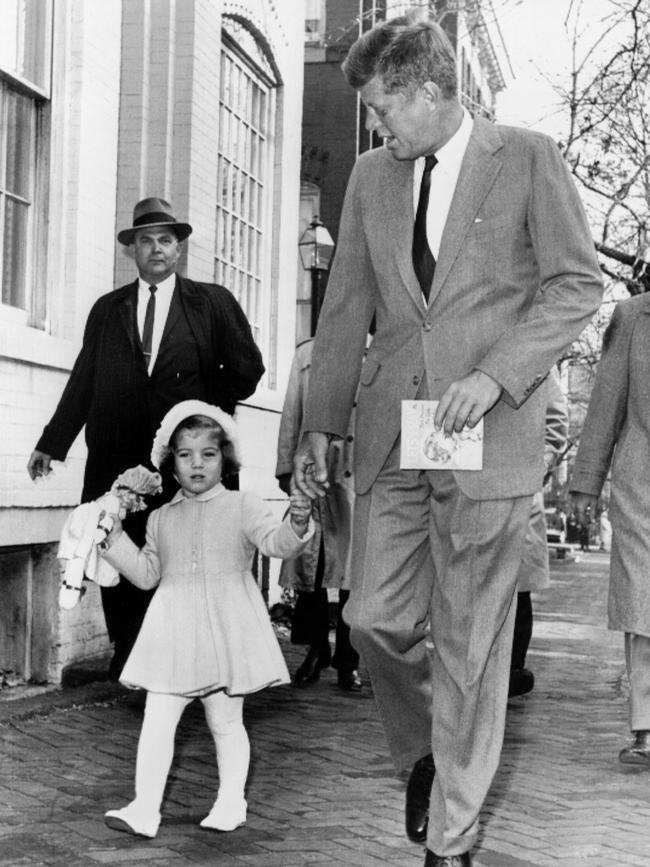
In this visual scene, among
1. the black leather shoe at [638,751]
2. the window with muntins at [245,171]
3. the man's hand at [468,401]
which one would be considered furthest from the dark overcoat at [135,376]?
the window with muntins at [245,171]

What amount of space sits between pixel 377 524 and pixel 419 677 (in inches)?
17.6

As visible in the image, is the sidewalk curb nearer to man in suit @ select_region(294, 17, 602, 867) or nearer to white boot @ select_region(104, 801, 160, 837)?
white boot @ select_region(104, 801, 160, 837)

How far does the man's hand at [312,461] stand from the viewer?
14.0 ft

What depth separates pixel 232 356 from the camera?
7.11m

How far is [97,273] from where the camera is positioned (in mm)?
8773

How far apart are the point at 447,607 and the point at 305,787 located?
6.08ft

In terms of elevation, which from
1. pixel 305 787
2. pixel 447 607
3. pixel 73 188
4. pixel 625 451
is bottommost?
pixel 305 787

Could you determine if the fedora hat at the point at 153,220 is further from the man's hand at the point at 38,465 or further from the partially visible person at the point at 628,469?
the partially visible person at the point at 628,469

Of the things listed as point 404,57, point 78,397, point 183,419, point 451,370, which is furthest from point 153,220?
point 451,370

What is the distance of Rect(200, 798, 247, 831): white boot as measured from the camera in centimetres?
484

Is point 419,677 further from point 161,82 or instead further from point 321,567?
point 161,82

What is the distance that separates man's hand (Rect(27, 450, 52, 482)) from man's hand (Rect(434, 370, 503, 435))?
3.43 meters

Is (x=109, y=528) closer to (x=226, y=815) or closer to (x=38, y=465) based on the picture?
(x=226, y=815)

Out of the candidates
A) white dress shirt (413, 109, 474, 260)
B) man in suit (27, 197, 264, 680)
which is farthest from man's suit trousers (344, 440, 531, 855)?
man in suit (27, 197, 264, 680)
